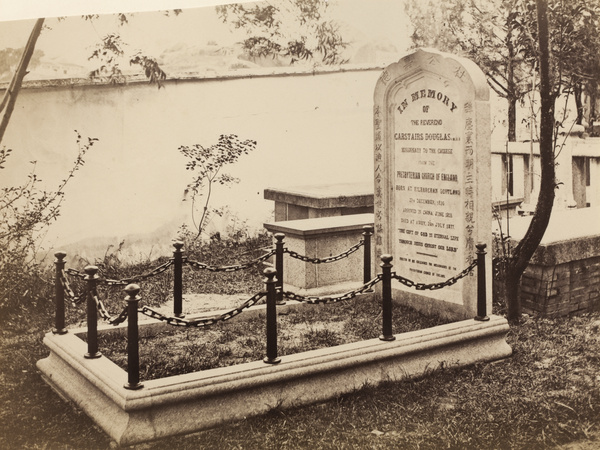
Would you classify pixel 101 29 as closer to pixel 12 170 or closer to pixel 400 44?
pixel 12 170

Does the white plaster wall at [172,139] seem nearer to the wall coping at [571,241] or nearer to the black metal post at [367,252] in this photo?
the black metal post at [367,252]

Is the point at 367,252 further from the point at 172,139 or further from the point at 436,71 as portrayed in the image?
the point at 172,139

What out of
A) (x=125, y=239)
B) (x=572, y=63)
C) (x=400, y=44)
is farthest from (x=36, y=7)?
(x=572, y=63)

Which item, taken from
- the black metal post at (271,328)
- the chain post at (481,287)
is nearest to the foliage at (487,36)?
the chain post at (481,287)

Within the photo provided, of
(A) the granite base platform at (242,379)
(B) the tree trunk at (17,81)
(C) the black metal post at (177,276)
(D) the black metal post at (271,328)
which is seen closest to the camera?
(A) the granite base platform at (242,379)

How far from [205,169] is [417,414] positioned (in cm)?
290

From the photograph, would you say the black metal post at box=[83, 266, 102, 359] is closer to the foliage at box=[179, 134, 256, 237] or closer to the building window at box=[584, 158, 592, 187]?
the foliage at box=[179, 134, 256, 237]

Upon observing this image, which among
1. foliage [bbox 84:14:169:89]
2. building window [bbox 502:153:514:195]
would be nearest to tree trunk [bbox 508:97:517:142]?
building window [bbox 502:153:514:195]

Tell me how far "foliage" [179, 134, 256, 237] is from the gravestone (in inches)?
52.6

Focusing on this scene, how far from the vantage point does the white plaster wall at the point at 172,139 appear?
5211 millimetres

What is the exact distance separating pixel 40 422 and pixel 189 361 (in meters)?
0.91

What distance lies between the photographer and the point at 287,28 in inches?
230


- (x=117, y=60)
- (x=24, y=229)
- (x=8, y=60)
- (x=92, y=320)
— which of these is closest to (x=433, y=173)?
(x=117, y=60)

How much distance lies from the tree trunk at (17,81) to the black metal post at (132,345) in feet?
5.85
